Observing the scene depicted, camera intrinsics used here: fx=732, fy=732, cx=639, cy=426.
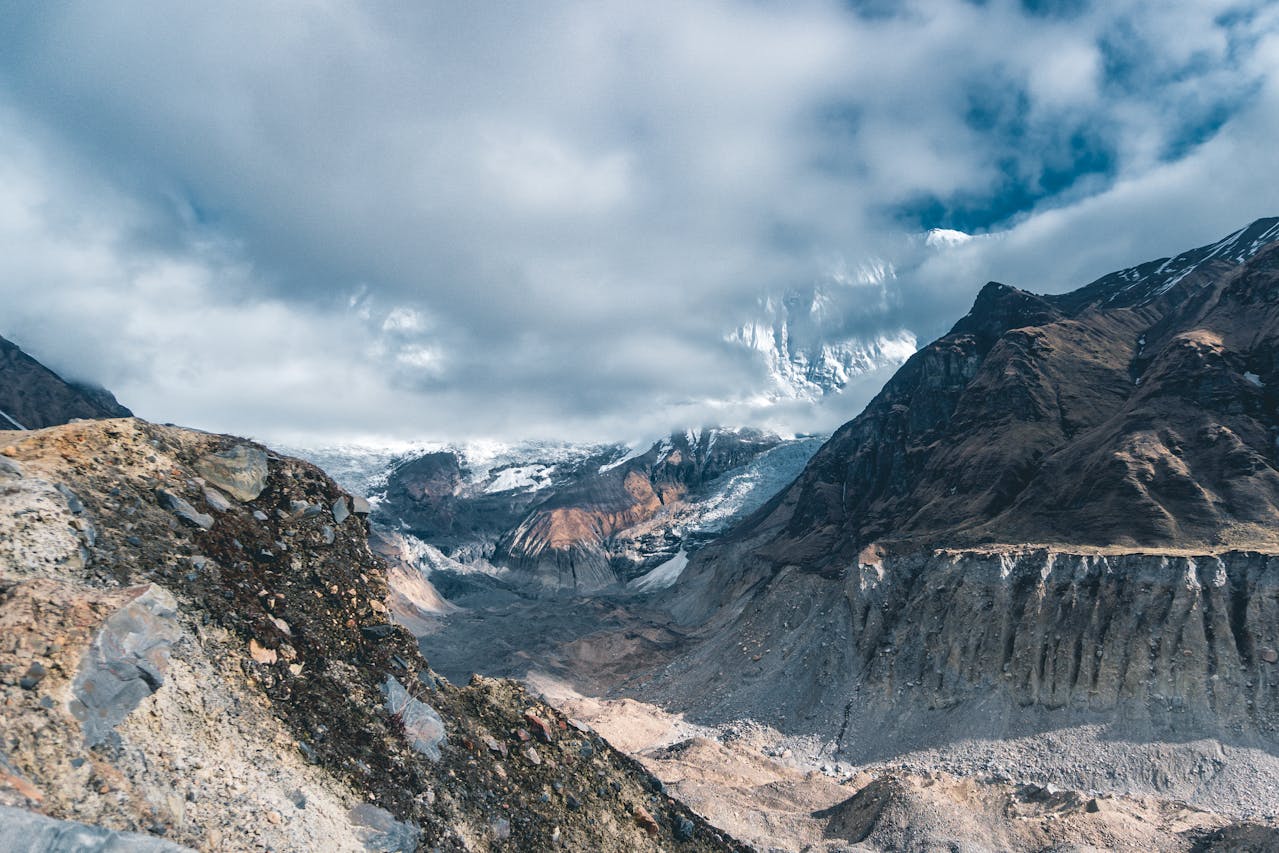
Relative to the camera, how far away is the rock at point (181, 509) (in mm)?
16672

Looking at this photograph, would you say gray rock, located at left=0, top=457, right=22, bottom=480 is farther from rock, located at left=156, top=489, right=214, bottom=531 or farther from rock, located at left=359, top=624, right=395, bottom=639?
rock, located at left=359, top=624, right=395, bottom=639

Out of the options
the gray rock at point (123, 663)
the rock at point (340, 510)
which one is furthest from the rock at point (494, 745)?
the gray rock at point (123, 663)

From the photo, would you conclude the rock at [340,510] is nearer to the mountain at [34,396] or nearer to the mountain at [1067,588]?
the mountain at [1067,588]

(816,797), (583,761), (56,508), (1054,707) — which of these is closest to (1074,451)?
(1054,707)

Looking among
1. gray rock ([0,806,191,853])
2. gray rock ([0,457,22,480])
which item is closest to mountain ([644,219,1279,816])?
gray rock ([0,806,191,853])

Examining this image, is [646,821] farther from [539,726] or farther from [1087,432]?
[1087,432]

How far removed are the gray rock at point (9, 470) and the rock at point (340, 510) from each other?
7248mm

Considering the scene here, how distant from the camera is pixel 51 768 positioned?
10.8 metres

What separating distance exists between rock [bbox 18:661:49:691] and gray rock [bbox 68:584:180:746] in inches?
21.1

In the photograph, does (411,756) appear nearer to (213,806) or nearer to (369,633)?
(369,633)

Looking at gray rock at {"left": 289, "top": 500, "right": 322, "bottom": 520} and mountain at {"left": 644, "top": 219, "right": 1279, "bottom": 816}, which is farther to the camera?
mountain at {"left": 644, "top": 219, "right": 1279, "bottom": 816}

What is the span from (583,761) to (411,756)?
21.4 ft

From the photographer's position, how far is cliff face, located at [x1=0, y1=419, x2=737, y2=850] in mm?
11516

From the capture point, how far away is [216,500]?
58.9 feet
